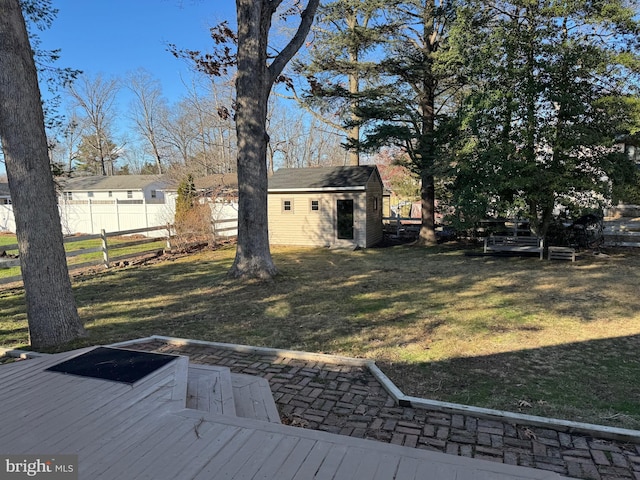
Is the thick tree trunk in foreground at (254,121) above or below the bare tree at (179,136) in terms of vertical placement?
→ below

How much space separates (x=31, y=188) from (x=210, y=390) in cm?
338

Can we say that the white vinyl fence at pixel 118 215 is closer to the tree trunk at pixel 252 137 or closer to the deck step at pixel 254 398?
the tree trunk at pixel 252 137

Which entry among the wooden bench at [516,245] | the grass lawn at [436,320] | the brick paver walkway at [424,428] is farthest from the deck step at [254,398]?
the wooden bench at [516,245]

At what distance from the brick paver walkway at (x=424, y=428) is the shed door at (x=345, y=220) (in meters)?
10.9

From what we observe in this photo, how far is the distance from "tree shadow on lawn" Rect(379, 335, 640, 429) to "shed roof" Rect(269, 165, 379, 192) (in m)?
10.4

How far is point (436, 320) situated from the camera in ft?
18.7

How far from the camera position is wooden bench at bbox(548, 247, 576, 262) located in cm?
1116

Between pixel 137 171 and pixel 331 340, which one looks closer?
pixel 331 340

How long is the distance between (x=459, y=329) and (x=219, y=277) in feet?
18.9

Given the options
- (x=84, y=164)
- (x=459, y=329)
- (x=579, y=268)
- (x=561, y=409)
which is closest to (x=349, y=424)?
(x=561, y=409)

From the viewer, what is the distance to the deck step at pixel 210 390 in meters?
2.87

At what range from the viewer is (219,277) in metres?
9.03

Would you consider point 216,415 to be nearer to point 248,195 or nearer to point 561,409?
point 561,409

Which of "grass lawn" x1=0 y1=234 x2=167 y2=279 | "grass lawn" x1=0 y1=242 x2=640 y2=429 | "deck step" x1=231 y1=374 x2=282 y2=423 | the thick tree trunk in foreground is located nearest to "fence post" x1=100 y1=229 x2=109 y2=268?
"grass lawn" x1=0 y1=234 x2=167 y2=279
